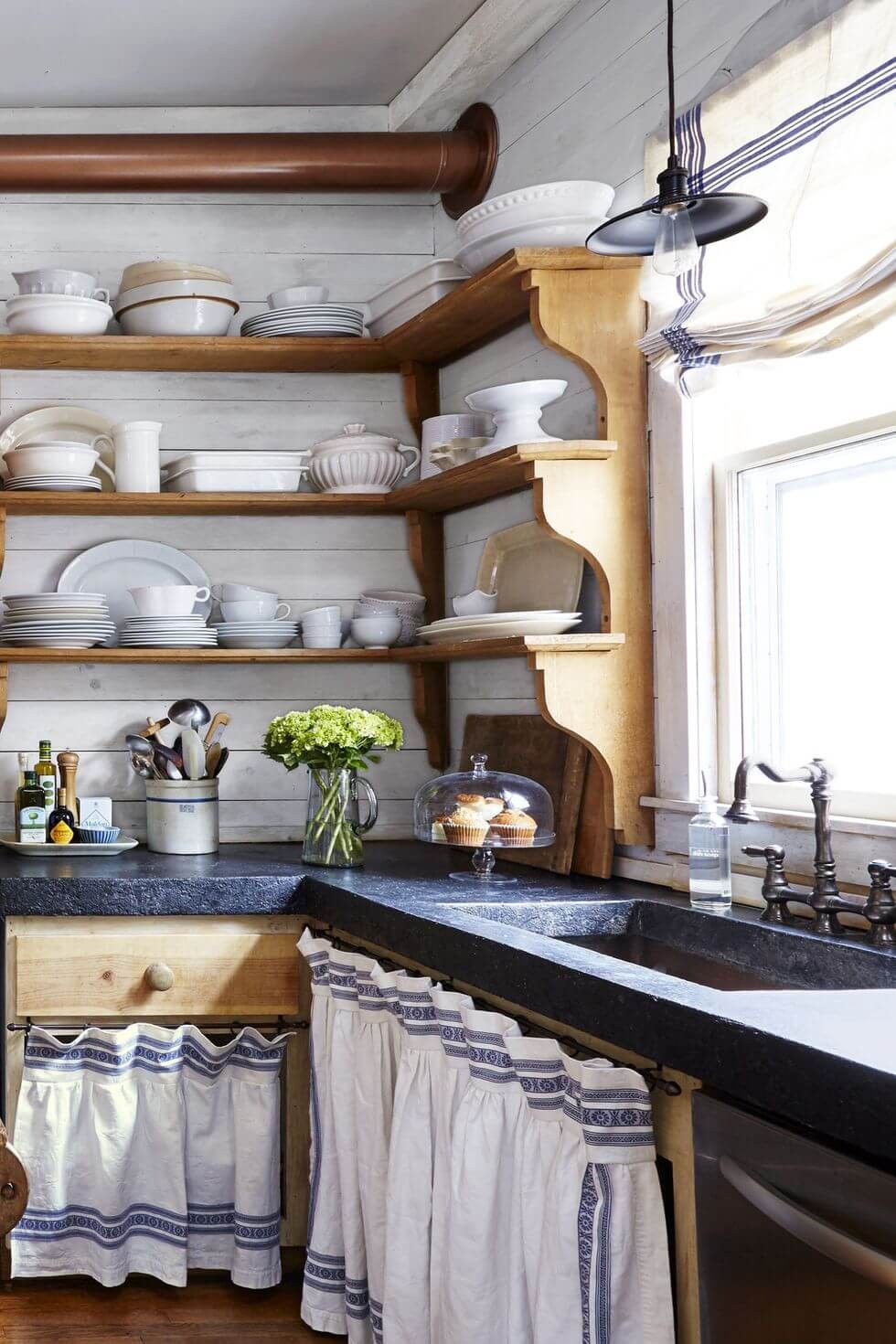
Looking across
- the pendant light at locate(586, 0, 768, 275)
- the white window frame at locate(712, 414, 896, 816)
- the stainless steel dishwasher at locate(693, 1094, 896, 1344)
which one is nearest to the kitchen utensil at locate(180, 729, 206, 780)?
the white window frame at locate(712, 414, 896, 816)

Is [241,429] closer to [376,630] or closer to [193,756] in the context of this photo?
[376,630]

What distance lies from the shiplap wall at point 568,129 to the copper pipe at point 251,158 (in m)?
0.12

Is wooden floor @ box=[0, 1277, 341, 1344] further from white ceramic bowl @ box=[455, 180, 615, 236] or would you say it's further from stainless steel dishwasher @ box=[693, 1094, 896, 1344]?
white ceramic bowl @ box=[455, 180, 615, 236]

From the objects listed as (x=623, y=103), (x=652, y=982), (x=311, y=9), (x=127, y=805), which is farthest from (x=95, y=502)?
(x=652, y=982)

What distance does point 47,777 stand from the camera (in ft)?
9.95

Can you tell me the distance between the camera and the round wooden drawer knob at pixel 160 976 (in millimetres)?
2453

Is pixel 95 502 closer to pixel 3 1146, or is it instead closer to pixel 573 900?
pixel 573 900

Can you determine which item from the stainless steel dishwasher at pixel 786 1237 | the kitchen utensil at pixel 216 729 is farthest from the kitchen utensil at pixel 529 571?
the stainless steel dishwasher at pixel 786 1237

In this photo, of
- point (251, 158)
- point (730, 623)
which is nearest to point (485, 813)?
point (730, 623)

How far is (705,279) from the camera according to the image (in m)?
2.12

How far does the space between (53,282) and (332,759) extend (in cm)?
133

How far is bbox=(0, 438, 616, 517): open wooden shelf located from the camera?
2839mm

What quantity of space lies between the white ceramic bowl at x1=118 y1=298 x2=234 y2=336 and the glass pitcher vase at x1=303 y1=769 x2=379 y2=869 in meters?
1.12

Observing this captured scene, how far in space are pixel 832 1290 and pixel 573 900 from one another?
114 cm
